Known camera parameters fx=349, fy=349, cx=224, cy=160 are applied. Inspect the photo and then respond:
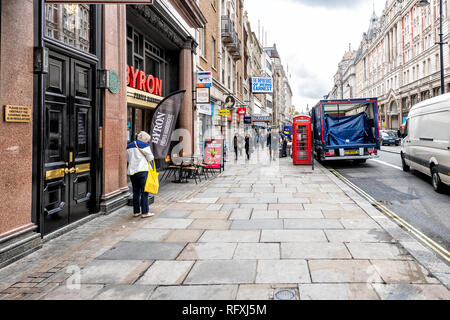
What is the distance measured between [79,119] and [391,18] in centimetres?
7203

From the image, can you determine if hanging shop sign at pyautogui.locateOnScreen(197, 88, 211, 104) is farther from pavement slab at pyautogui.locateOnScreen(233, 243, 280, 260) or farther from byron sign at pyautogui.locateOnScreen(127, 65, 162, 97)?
pavement slab at pyautogui.locateOnScreen(233, 243, 280, 260)

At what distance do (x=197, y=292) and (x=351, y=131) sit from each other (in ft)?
49.6

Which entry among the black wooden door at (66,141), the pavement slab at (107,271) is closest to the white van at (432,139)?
the pavement slab at (107,271)

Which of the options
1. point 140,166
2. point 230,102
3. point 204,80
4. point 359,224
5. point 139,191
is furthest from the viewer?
point 230,102

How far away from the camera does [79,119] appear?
653 centimetres

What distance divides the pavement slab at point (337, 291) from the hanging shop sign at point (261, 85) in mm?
35594

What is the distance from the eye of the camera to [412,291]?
3.50m

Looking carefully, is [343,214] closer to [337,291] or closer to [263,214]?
[263,214]

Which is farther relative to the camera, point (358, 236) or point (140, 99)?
point (140, 99)

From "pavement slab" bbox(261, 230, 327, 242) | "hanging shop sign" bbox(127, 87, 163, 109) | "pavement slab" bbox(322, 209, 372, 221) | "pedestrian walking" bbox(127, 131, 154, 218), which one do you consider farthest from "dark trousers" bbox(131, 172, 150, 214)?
"hanging shop sign" bbox(127, 87, 163, 109)

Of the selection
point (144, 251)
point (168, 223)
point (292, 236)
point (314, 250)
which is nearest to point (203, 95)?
point (168, 223)

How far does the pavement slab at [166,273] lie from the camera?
3830mm

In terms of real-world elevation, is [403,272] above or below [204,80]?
below
